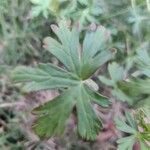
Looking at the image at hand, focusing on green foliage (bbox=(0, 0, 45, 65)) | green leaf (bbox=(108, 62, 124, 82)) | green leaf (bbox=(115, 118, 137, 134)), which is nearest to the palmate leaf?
green leaf (bbox=(115, 118, 137, 134))

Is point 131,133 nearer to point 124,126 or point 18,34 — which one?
point 124,126

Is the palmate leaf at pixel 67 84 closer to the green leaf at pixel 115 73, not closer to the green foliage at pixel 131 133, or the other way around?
the green foliage at pixel 131 133

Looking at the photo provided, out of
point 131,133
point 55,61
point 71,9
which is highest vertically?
point 71,9

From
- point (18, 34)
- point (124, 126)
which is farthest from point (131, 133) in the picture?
point (18, 34)

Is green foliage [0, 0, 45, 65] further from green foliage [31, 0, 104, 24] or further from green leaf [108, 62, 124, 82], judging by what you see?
green leaf [108, 62, 124, 82]

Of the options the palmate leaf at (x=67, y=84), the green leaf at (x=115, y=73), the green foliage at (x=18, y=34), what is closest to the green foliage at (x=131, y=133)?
the palmate leaf at (x=67, y=84)

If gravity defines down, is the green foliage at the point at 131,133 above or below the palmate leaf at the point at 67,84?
below
